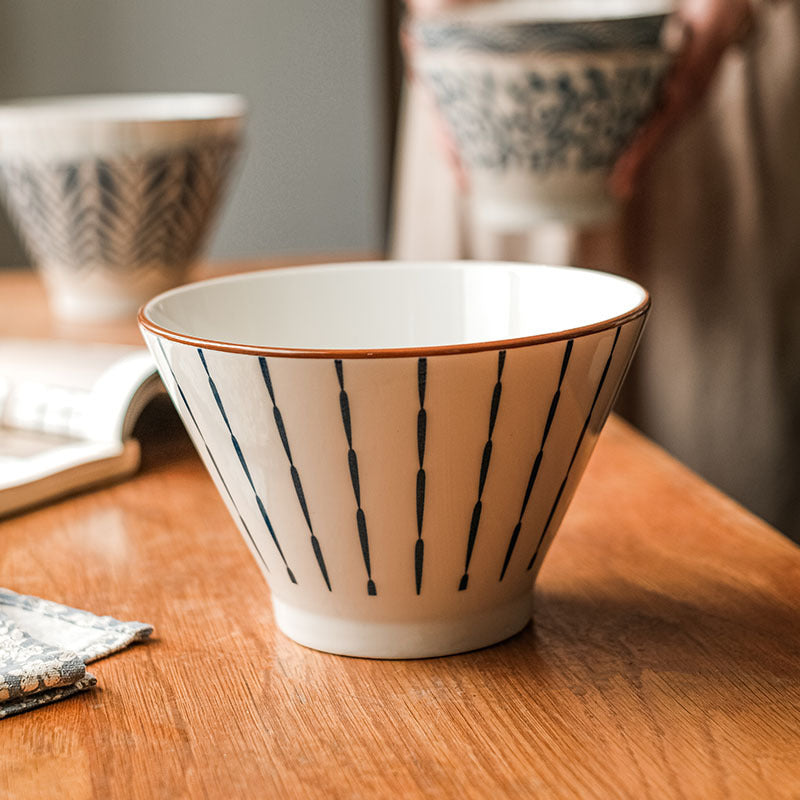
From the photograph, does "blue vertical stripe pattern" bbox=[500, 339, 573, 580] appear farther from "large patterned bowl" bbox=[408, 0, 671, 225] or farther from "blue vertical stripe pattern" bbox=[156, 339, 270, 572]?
"large patterned bowl" bbox=[408, 0, 671, 225]

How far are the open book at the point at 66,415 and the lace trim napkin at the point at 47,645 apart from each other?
130 millimetres

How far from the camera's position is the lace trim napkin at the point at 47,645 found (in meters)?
0.34

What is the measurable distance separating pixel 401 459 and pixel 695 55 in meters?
0.64

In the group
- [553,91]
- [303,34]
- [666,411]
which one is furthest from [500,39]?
[303,34]

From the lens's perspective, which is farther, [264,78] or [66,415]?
[264,78]

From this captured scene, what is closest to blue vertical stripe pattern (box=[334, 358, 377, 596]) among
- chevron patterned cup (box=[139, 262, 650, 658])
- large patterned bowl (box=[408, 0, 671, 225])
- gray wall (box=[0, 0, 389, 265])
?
chevron patterned cup (box=[139, 262, 650, 658])

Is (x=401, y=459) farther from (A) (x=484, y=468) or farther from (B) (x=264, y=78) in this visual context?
(B) (x=264, y=78)

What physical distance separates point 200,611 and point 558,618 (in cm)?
14

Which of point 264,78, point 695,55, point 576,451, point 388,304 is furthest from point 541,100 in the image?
point 264,78

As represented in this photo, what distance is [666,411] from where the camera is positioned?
42.6 inches

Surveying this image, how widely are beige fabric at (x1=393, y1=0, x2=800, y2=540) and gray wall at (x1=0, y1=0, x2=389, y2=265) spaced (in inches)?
42.4

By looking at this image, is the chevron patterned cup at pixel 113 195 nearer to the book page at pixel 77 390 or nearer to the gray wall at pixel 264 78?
the book page at pixel 77 390

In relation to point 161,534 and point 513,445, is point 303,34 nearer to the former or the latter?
point 161,534

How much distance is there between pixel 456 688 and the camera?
0.35 meters
